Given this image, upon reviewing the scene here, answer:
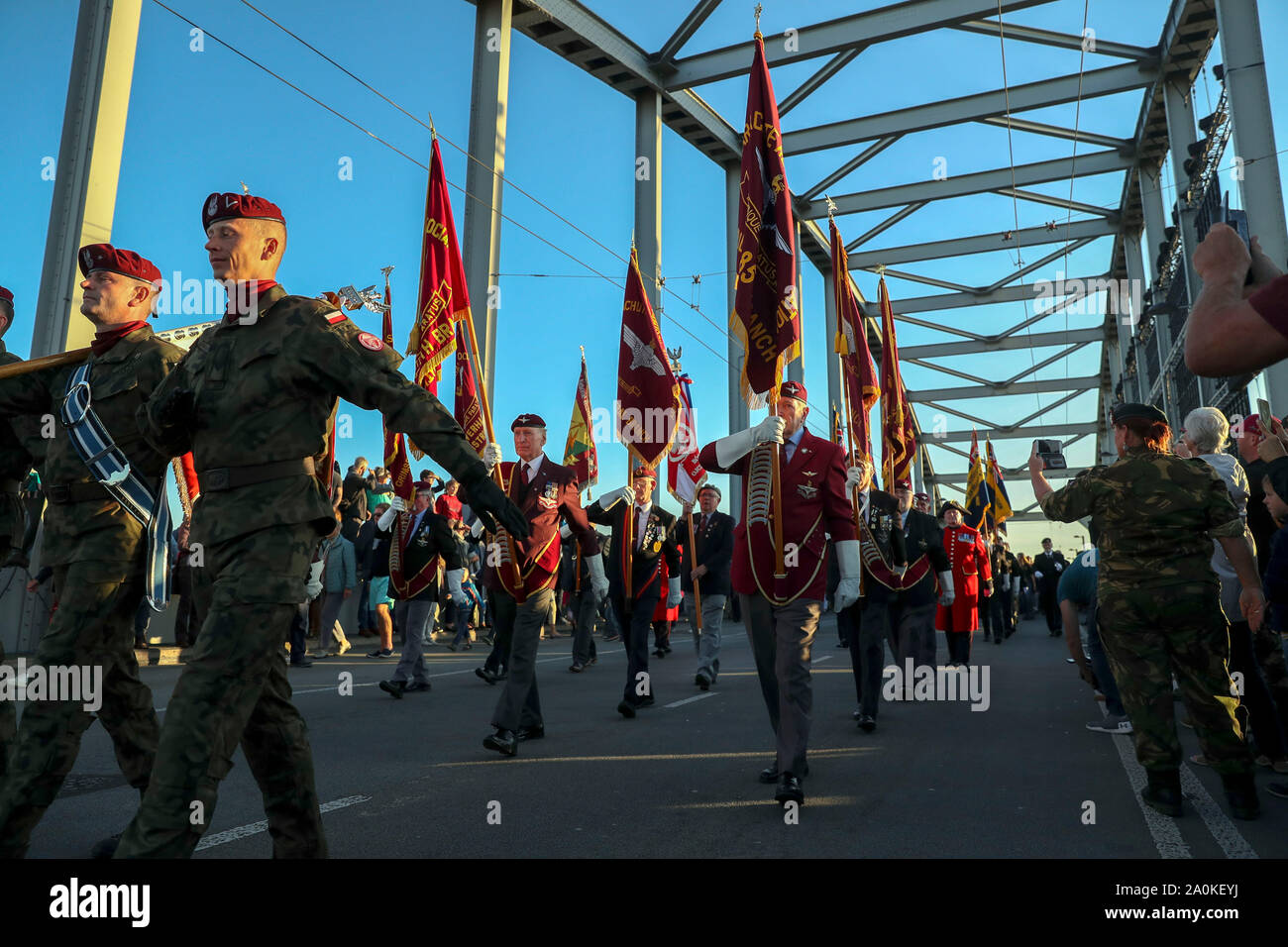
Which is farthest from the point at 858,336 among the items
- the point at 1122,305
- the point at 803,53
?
the point at 1122,305

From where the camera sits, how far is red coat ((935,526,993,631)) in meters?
10.6

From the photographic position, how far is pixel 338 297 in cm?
816

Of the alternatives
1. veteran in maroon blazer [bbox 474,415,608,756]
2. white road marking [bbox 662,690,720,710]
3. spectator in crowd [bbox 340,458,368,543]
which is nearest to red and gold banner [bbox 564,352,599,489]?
spectator in crowd [bbox 340,458,368,543]

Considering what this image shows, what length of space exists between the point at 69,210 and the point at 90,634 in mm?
9570

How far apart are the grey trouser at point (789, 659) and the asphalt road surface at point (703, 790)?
0.26 meters

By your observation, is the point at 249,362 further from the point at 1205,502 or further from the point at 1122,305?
the point at 1122,305

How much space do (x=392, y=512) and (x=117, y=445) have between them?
5470 millimetres

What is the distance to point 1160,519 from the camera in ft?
14.0

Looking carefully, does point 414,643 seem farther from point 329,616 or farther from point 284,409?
point 284,409

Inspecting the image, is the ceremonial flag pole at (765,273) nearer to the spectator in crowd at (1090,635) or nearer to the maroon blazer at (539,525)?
the maroon blazer at (539,525)

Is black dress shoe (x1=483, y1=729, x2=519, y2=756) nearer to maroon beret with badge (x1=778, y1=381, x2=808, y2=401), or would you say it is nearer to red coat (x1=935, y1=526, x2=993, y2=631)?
maroon beret with badge (x1=778, y1=381, x2=808, y2=401)

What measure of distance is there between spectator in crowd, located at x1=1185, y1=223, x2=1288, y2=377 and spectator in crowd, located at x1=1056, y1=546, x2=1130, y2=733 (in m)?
4.72

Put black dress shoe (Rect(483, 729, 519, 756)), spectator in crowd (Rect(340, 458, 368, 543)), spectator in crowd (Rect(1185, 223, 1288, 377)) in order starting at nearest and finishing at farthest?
spectator in crowd (Rect(1185, 223, 1288, 377)), black dress shoe (Rect(483, 729, 519, 756)), spectator in crowd (Rect(340, 458, 368, 543))

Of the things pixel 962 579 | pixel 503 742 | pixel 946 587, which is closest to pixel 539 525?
pixel 503 742
